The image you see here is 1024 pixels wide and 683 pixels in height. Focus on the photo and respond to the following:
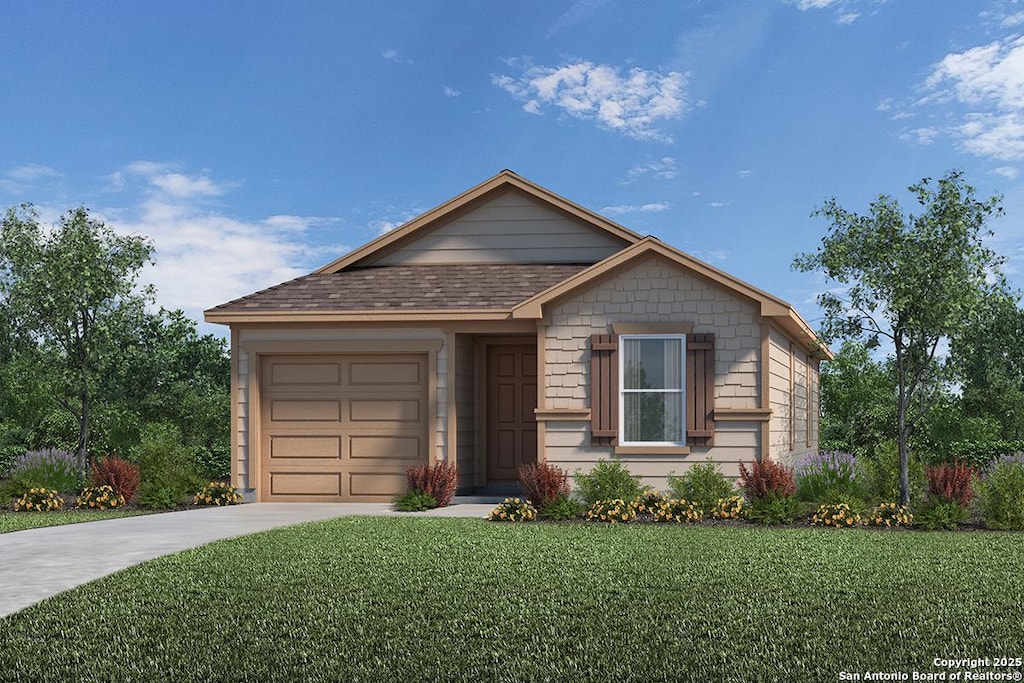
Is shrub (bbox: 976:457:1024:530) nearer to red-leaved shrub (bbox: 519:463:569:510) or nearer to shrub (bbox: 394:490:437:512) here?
red-leaved shrub (bbox: 519:463:569:510)

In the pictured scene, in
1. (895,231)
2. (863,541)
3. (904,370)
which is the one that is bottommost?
(863,541)

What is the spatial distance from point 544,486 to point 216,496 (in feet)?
18.5

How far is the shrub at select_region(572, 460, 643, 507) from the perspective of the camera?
1413cm

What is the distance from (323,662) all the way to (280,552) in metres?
4.16

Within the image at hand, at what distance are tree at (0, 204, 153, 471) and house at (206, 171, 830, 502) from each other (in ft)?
12.1

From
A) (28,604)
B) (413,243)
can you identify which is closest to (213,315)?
(413,243)

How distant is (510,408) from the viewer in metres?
17.7

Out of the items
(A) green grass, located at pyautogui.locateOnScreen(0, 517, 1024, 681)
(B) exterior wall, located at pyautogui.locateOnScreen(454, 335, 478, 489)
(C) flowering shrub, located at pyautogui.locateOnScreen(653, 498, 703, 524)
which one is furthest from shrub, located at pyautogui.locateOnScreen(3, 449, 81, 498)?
(C) flowering shrub, located at pyautogui.locateOnScreen(653, 498, 703, 524)

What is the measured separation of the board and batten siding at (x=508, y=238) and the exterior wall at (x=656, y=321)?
3.25 meters

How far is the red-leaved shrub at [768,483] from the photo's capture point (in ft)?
44.7

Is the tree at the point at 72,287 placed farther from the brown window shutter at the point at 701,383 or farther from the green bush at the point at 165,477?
the brown window shutter at the point at 701,383

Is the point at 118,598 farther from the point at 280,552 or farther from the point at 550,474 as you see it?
the point at 550,474

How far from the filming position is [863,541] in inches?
455

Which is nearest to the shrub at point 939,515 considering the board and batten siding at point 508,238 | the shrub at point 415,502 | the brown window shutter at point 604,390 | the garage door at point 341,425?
the brown window shutter at point 604,390
